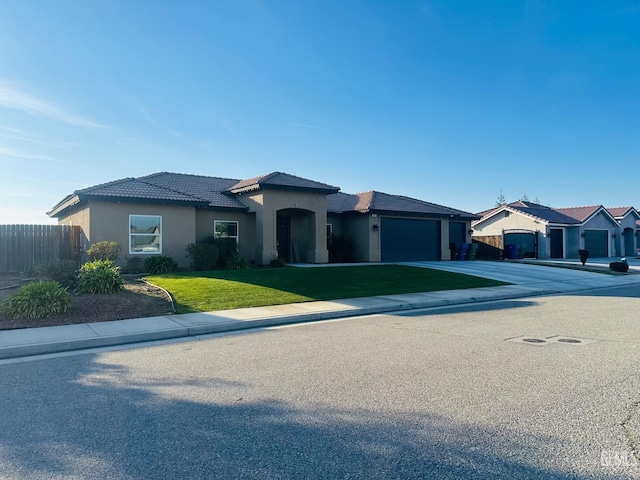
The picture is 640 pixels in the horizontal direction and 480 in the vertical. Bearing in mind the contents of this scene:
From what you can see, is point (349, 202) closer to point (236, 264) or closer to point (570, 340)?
point (236, 264)

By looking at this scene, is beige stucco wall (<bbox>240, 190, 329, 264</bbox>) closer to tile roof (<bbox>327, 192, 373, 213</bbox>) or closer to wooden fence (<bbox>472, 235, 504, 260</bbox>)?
tile roof (<bbox>327, 192, 373, 213</bbox>)

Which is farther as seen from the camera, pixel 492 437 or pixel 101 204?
pixel 101 204

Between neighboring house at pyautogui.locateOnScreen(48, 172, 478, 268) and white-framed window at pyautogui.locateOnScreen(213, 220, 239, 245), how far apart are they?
48 millimetres

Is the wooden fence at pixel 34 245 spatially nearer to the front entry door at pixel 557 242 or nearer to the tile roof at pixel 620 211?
the front entry door at pixel 557 242

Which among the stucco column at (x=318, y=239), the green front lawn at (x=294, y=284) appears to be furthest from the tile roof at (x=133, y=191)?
the stucco column at (x=318, y=239)

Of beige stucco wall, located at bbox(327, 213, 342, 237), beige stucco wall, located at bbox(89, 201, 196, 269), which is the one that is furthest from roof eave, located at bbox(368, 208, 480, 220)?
beige stucco wall, located at bbox(89, 201, 196, 269)

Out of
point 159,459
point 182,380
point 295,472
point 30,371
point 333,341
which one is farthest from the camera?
point 333,341

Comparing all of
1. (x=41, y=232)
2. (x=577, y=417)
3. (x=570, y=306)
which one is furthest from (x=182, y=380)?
(x=41, y=232)

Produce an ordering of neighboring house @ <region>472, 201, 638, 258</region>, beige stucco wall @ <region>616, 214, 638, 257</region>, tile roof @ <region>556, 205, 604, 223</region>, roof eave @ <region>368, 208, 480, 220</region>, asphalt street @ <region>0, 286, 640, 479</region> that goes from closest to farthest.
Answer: asphalt street @ <region>0, 286, 640, 479</region> → roof eave @ <region>368, 208, 480, 220</region> → neighboring house @ <region>472, 201, 638, 258</region> → tile roof @ <region>556, 205, 604, 223</region> → beige stucco wall @ <region>616, 214, 638, 257</region>

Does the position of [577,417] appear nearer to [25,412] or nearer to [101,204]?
[25,412]

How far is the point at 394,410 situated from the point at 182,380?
2.87 m

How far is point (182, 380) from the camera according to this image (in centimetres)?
598

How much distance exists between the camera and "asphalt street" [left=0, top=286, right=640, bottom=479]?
362 centimetres

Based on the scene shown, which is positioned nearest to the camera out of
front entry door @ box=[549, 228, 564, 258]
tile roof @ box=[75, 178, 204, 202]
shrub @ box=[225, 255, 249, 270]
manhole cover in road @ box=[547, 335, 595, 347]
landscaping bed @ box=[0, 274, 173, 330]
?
manhole cover in road @ box=[547, 335, 595, 347]
